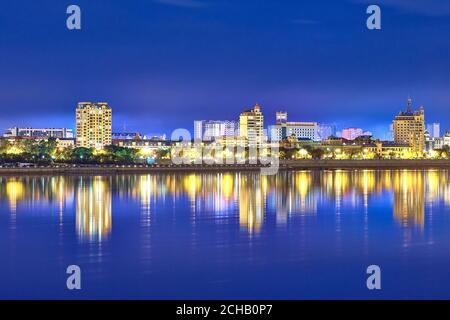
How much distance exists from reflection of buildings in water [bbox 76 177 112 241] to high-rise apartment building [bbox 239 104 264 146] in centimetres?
11350

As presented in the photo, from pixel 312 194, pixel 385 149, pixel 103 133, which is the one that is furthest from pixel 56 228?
pixel 103 133

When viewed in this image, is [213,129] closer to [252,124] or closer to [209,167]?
[252,124]

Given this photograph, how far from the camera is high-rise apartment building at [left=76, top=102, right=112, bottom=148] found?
142 meters

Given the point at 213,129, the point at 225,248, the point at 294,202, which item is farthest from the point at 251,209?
the point at 213,129

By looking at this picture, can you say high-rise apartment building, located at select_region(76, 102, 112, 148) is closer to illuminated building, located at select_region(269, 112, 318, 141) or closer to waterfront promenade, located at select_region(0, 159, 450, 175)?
illuminated building, located at select_region(269, 112, 318, 141)

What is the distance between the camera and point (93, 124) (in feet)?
467

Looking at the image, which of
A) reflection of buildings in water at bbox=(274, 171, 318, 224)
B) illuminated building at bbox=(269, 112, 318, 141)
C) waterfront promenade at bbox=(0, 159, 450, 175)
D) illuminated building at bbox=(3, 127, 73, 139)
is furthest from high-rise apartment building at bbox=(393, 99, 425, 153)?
reflection of buildings in water at bbox=(274, 171, 318, 224)

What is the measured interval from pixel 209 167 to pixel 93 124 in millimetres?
75223

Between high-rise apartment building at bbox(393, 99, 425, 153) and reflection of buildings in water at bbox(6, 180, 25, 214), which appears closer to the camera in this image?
reflection of buildings in water at bbox(6, 180, 25, 214)

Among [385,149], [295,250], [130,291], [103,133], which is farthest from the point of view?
[103,133]

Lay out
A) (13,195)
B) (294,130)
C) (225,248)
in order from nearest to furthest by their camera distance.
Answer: (225,248) < (13,195) < (294,130)

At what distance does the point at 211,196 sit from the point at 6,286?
19.8 meters
